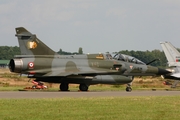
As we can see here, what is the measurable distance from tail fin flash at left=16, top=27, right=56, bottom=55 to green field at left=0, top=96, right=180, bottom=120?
487 inches

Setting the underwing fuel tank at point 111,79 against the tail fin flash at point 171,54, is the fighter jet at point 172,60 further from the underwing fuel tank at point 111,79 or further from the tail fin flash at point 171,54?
the underwing fuel tank at point 111,79

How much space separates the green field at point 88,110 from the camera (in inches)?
580

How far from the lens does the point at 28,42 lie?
103ft

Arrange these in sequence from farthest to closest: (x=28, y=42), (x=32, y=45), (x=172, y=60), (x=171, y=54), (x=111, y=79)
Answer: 1. (x=171, y=54)
2. (x=172, y=60)
3. (x=111, y=79)
4. (x=32, y=45)
5. (x=28, y=42)

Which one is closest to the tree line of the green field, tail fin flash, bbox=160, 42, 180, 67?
tail fin flash, bbox=160, 42, 180, 67

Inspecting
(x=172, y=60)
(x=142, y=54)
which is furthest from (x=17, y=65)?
(x=142, y=54)

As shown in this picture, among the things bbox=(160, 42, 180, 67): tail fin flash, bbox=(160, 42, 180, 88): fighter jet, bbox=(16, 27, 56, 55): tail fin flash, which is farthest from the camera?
bbox=(160, 42, 180, 67): tail fin flash

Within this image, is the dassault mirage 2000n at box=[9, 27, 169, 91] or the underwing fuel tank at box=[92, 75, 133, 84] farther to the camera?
the underwing fuel tank at box=[92, 75, 133, 84]

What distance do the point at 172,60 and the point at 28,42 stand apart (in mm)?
12944

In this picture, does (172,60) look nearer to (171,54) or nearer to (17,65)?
(171,54)

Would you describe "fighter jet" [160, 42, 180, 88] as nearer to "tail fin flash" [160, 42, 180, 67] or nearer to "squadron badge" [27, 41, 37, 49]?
"tail fin flash" [160, 42, 180, 67]

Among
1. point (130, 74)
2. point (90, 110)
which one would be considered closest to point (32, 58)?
point (130, 74)

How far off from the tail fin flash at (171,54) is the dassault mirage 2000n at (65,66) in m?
5.20

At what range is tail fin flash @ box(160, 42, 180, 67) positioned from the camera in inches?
1490
